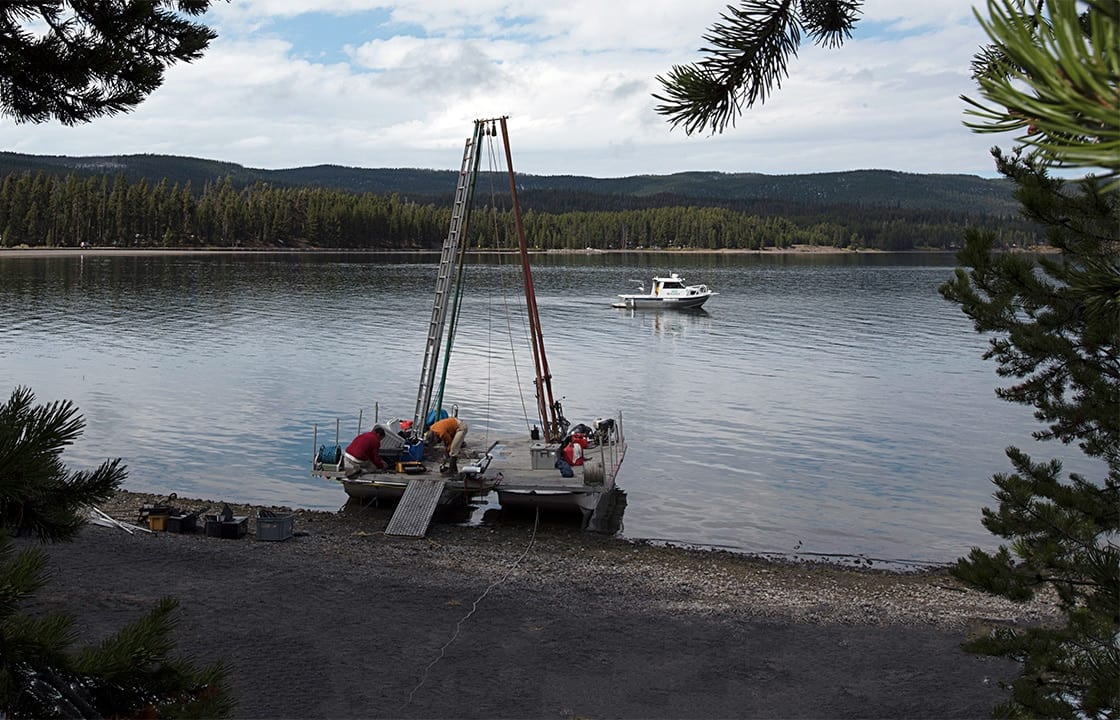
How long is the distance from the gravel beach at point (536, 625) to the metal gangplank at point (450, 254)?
515cm

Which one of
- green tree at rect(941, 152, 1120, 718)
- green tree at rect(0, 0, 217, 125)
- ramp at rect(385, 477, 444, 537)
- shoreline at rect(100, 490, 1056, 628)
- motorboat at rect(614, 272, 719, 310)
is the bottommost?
shoreline at rect(100, 490, 1056, 628)

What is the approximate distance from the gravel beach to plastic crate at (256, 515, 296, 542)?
1.17 feet

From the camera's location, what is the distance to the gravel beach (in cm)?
1205

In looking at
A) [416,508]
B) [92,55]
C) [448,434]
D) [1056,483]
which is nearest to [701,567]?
[416,508]

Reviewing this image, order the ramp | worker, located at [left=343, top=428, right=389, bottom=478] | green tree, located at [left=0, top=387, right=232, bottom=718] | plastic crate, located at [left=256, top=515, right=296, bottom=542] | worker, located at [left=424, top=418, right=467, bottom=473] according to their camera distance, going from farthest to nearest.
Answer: worker, located at [left=424, top=418, right=467, bottom=473]
worker, located at [left=343, top=428, right=389, bottom=478]
the ramp
plastic crate, located at [left=256, top=515, right=296, bottom=542]
green tree, located at [left=0, top=387, right=232, bottom=718]

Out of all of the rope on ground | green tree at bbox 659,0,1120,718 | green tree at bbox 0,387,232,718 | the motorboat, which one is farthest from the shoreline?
the motorboat

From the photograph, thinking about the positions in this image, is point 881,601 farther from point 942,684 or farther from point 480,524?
point 480,524

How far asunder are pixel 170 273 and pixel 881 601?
10697cm

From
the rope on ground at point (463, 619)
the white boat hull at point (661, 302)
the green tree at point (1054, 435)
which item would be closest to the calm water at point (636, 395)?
the white boat hull at point (661, 302)

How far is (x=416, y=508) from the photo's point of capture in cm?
2209

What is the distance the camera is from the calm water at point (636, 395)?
26.2 m

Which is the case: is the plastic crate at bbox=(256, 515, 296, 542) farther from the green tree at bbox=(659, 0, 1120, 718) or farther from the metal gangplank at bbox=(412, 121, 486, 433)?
the green tree at bbox=(659, 0, 1120, 718)

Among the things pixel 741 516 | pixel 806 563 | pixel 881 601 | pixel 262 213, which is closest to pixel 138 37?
pixel 881 601

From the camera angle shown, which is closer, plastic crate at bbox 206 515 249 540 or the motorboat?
plastic crate at bbox 206 515 249 540
